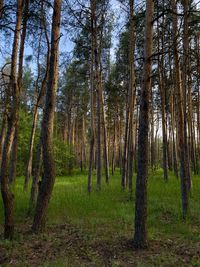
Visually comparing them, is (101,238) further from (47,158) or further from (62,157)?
(62,157)

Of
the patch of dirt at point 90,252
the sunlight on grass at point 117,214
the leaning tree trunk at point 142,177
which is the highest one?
the leaning tree trunk at point 142,177

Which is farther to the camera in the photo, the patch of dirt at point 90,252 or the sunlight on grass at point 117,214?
the sunlight on grass at point 117,214

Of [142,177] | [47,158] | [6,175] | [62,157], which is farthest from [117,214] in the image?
[62,157]

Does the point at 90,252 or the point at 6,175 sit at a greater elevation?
the point at 6,175

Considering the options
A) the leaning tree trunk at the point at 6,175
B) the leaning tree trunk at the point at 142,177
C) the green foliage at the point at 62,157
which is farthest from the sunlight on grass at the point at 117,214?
the green foliage at the point at 62,157

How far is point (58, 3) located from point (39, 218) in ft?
16.2

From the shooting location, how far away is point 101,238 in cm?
582

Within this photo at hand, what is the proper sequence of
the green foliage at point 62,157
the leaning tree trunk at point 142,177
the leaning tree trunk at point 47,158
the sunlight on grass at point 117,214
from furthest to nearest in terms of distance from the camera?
1. the green foliage at point 62,157
2. the sunlight on grass at point 117,214
3. the leaning tree trunk at point 47,158
4. the leaning tree trunk at point 142,177

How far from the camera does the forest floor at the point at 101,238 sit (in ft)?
15.3

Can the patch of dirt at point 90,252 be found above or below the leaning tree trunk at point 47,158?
below

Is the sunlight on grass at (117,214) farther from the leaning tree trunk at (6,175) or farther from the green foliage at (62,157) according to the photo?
the green foliage at (62,157)

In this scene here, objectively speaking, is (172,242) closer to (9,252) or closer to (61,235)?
(61,235)

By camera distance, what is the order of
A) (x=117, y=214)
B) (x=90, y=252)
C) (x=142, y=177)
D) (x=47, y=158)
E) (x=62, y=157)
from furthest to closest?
(x=62, y=157)
(x=117, y=214)
(x=47, y=158)
(x=142, y=177)
(x=90, y=252)

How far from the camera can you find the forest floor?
15.3ft
